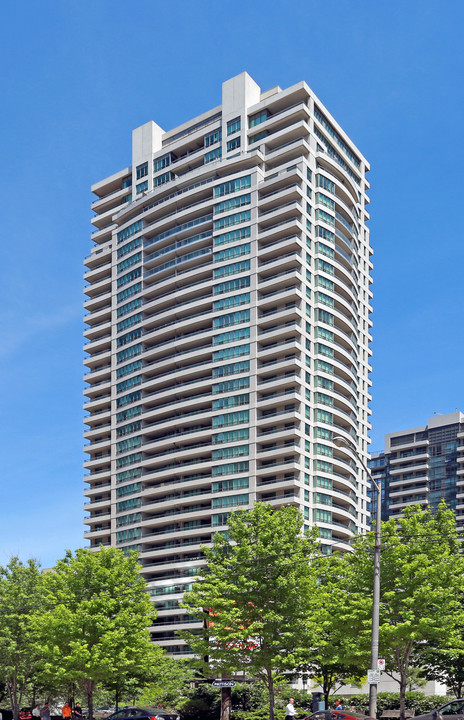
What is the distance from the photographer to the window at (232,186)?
375 feet

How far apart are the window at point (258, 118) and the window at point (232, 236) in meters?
16.0

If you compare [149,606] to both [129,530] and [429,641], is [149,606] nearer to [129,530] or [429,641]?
[429,641]

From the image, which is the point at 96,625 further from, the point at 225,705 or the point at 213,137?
the point at 213,137

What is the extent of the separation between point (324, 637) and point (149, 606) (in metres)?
12.4

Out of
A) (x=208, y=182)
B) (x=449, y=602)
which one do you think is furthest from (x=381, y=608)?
(x=208, y=182)

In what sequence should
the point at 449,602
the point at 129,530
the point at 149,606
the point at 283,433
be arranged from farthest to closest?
the point at 129,530 < the point at 283,433 < the point at 149,606 < the point at 449,602

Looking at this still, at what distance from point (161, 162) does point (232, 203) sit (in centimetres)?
1841

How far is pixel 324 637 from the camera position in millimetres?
47812

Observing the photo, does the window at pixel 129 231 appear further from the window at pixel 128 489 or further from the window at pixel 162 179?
the window at pixel 128 489

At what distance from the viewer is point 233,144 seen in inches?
4638

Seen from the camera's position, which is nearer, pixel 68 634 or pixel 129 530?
pixel 68 634

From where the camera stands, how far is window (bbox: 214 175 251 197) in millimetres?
114438

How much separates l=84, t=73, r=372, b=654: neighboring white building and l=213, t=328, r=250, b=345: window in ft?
0.61

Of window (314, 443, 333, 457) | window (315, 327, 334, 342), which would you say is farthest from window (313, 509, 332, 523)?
window (315, 327, 334, 342)
